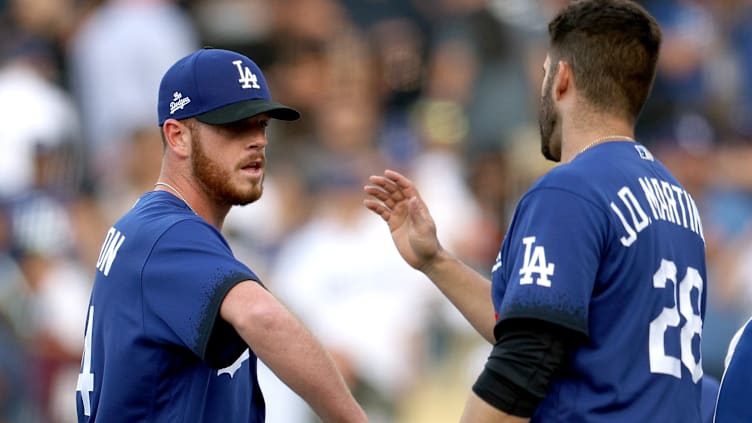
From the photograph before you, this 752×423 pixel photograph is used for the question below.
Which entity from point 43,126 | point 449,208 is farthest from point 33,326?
point 449,208

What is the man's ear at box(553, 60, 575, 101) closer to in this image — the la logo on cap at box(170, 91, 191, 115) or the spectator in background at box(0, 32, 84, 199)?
the la logo on cap at box(170, 91, 191, 115)

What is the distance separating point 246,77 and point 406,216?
2.48ft

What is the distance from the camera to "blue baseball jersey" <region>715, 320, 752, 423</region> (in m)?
4.53

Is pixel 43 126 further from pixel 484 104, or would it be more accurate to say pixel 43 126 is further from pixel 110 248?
pixel 110 248

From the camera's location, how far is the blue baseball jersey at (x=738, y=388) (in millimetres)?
4531

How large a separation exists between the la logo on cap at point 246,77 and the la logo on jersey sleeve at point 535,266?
1.18 metres

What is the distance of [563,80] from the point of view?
14.6ft

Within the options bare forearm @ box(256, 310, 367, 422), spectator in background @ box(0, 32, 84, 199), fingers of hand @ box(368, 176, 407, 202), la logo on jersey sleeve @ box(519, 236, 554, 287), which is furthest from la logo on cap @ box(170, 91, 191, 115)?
spectator in background @ box(0, 32, 84, 199)

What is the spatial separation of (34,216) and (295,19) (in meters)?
2.71

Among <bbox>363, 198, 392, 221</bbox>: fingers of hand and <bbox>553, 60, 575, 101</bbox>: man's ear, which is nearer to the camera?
<bbox>553, 60, 575, 101</bbox>: man's ear

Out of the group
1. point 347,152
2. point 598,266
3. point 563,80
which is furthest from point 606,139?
point 347,152

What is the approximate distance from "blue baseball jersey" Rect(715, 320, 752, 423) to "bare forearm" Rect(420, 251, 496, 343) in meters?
0.81

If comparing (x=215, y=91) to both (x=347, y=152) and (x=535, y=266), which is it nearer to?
(x=535, y=266)

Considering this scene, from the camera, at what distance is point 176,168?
4852mm
